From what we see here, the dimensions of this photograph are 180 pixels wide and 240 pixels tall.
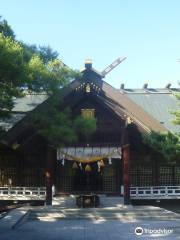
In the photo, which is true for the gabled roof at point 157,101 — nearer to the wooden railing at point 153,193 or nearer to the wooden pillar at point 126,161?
the wooden railing at point 153,193

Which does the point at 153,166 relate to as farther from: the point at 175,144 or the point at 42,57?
the point at 42,57

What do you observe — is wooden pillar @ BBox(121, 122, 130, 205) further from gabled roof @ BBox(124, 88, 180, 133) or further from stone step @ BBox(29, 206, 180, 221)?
gabled roof @ BBox(124, 88, 180, 133)

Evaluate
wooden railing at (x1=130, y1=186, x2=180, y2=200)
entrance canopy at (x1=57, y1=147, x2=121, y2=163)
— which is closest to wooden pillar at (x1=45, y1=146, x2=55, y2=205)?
entrance canopy at (x1=57, y1=147, x2=121, y2=163)

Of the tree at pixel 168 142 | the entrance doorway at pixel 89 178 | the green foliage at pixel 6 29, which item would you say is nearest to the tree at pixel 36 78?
the green foliage at pixel 6 29

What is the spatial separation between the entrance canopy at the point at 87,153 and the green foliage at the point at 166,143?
8.29ft

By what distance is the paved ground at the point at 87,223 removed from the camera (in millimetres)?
16403

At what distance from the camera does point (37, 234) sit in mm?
16828

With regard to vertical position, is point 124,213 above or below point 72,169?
below

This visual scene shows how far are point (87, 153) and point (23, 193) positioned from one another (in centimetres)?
514

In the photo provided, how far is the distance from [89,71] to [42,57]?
245 inches

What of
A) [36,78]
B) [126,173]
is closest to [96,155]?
[126,173]

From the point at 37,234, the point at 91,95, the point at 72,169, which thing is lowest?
the point at 37,234

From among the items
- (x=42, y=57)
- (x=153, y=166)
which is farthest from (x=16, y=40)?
(x=153, y=166)

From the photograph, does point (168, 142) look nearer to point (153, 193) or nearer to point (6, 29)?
point (153, 193)
